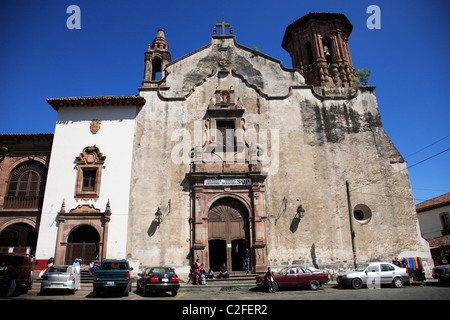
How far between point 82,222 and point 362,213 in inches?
685

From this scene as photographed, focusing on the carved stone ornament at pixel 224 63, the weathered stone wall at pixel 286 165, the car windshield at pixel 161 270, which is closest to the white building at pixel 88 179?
the weathered stone wall at pixel 286 165

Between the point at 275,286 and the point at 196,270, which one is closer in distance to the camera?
the point at 275,286

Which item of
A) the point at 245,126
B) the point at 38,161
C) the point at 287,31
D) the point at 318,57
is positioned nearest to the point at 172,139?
the point at 245,126

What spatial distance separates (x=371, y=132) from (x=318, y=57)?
280 inches

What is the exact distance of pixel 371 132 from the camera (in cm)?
2134

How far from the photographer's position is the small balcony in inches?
770

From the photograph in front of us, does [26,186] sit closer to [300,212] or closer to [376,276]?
[300,212]

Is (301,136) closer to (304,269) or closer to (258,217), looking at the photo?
(258,217)

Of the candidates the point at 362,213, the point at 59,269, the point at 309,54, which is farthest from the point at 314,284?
the point at 309,54

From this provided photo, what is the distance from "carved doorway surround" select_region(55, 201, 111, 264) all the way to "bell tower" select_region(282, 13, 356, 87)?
17.2 m

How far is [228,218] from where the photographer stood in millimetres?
19438

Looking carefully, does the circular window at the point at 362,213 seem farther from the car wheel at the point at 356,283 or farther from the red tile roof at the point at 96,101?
the red tile roof at the point at 96,101

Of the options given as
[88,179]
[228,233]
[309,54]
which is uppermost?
[309,54]

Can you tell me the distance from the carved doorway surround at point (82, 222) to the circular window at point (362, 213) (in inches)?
604
